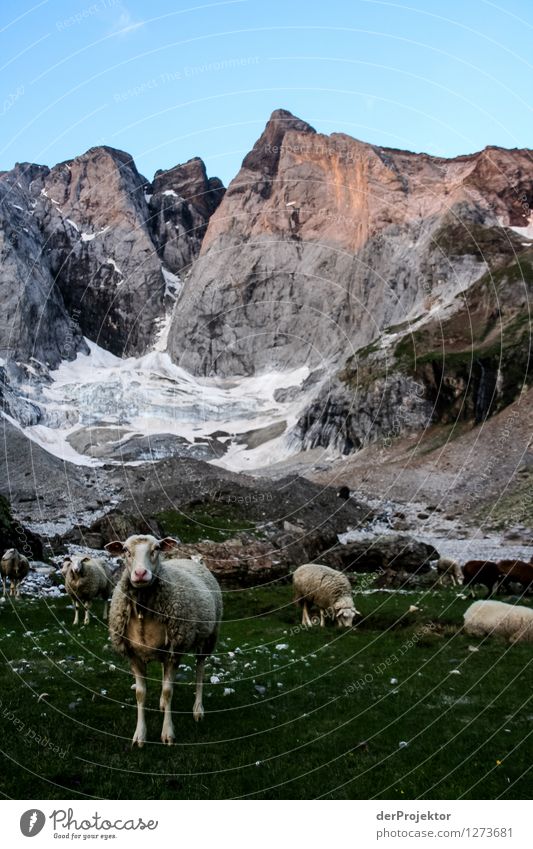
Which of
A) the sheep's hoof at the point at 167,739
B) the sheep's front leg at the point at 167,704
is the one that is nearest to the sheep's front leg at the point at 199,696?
the sheep's front leg at the point at 167,704

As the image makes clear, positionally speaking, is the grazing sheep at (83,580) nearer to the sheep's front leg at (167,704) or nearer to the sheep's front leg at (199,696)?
the sheep's front leg at (199,696)

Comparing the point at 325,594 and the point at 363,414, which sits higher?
the point at 325,594

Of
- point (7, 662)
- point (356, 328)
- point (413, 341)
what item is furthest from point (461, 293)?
point (7, 662)

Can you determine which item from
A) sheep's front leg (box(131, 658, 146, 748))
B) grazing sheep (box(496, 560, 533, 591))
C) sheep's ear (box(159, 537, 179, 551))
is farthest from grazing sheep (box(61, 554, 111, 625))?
grazing sheep (box(496, 560, 533, 591))

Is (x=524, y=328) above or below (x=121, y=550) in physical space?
above

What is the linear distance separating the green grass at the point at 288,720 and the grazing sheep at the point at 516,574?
6923 millimetres

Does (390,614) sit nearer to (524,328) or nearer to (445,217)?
(524,328)

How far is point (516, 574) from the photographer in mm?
25266

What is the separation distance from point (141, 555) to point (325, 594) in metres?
13.1

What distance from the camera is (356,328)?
19975cm

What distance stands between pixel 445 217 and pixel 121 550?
624 ft

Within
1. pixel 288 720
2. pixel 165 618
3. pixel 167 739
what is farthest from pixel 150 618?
pixel 288 720

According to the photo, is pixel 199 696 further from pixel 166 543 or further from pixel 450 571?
pixel 450 571

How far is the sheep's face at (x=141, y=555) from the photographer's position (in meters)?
10.7
